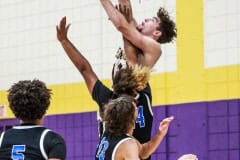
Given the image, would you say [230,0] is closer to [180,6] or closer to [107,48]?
[180,6]

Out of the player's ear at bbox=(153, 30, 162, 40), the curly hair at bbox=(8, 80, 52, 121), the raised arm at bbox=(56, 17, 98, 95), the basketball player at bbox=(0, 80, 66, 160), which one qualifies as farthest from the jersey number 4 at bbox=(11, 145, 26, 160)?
the player's ear at bbox=(153, 30, 162, 40)

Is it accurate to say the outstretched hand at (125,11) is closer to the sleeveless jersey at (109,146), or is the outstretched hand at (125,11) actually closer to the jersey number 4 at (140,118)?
the jersey number 4 at (140,118)

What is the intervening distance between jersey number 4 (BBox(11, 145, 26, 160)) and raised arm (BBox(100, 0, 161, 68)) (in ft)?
Result: 6.26

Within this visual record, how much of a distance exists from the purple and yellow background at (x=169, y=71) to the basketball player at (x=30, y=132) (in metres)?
4.78

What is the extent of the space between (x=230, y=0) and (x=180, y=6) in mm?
787

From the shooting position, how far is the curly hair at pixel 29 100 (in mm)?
5133

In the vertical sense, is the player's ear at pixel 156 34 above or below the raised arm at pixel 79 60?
above

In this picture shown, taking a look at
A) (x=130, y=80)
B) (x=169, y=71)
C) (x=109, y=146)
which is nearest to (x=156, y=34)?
(x=130, y=80)

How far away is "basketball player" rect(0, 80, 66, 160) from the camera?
5.00 metres

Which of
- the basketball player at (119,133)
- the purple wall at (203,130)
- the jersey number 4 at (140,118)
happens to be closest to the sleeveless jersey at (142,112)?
the jersey number 4 at (140,118)

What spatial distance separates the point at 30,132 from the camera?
5109 mm

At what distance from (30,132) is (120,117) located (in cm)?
80

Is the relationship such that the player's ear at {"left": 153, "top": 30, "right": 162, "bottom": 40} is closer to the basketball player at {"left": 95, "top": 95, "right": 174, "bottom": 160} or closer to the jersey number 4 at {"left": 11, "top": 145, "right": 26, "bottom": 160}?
the basketball player at {"left": 95, "top": 95, "right": 174, "bottom": 160}

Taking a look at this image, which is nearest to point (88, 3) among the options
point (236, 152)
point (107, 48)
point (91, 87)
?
point (107, 48)
